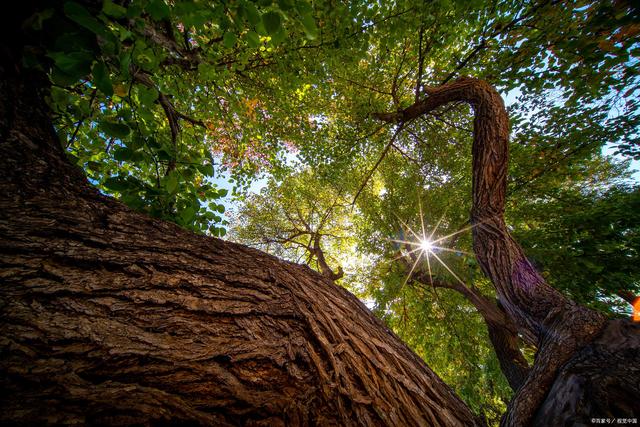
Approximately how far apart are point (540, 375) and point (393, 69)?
21.3 feet

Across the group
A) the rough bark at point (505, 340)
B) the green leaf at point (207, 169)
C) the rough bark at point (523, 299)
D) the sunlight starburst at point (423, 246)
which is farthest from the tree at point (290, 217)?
the green leaf at point (207, 169)

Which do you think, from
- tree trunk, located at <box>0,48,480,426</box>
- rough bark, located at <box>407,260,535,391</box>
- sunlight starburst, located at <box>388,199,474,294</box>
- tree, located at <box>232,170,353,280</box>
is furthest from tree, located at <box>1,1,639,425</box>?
tree, located at <box>232,170,353,280</box>

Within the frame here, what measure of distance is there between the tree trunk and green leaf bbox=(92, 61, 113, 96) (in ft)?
2.05

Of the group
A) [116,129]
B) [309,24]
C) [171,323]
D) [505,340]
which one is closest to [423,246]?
[505,340]

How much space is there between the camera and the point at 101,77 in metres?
1.06

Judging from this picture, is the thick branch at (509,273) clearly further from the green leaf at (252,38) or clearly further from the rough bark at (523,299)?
the green leaf at (252,38)

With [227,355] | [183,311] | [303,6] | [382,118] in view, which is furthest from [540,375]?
[382,118]

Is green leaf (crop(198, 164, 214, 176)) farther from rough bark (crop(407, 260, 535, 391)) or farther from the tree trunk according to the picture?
rough bark (crop(407, 260, 535, 391))

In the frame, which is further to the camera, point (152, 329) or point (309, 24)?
point (309, 24)

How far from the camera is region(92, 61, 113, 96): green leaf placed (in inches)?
40.8

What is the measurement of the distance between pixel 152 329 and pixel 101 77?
120cm

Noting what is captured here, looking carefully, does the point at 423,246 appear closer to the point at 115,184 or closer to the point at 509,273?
the point at 509,273

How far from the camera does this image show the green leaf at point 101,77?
104 centimetres

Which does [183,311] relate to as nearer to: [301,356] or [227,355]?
[227,355]
